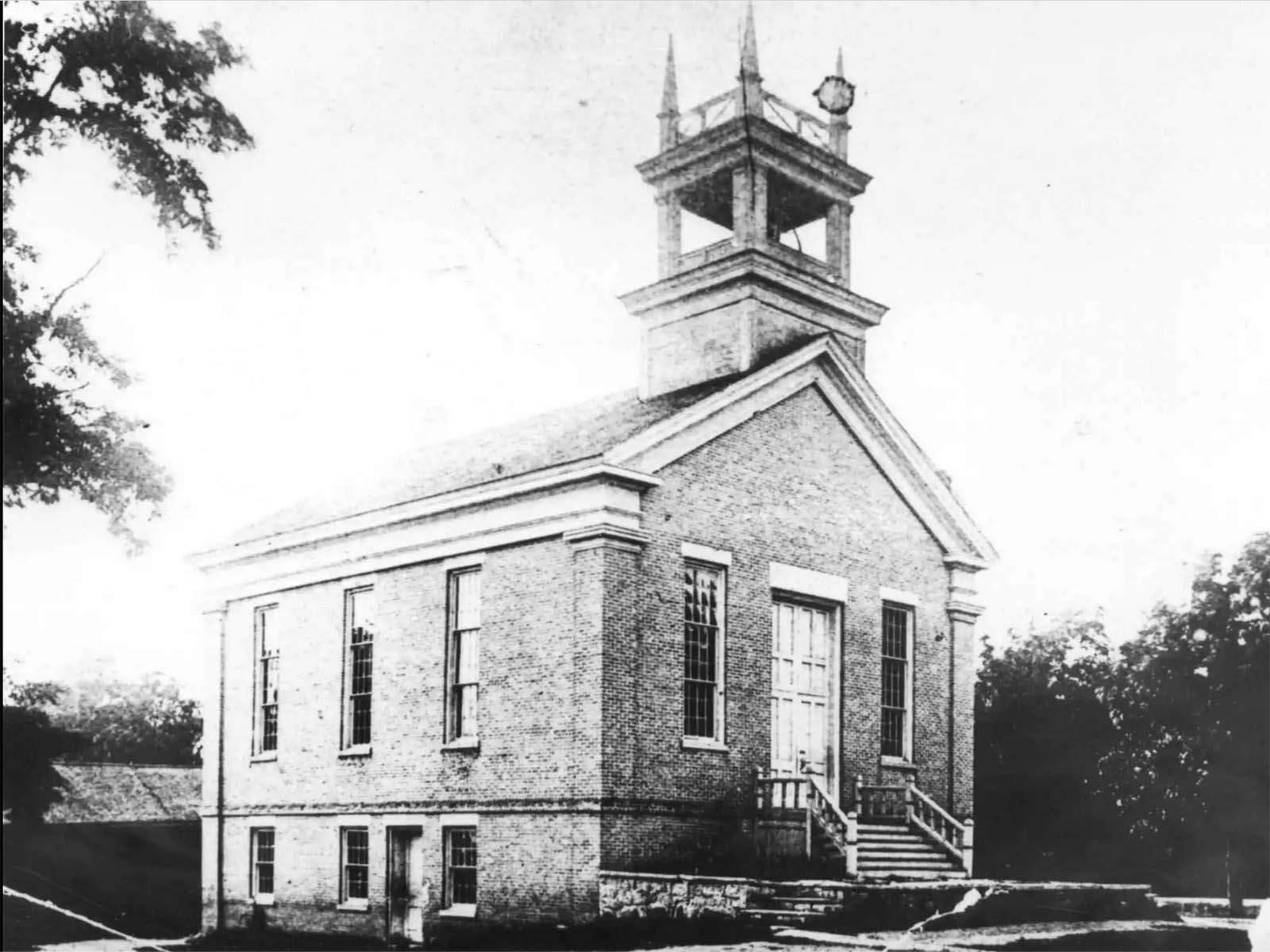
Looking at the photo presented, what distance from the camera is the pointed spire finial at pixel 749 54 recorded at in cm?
2542

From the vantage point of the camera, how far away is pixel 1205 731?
3472 cm

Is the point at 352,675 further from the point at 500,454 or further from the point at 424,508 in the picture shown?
the point at 500,454

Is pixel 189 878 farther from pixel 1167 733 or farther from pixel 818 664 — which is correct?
pixel 1167 733

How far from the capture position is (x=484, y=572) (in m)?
23.5

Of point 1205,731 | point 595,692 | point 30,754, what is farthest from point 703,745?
point 1205,731

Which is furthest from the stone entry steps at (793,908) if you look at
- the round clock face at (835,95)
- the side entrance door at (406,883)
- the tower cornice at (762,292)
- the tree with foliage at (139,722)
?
the tree with foliage at (139,722)

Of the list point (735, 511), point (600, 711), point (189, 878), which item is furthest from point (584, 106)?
point (189, 878)

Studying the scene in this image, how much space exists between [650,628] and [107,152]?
32.7 feet

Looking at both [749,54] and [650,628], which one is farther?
[749,54]

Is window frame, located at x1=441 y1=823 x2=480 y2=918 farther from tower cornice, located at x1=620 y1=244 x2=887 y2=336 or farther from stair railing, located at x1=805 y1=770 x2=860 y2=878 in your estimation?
tower cornice, located at x1=620 y1=244 x2=887 y2=336

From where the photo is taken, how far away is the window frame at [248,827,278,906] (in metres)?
27.6

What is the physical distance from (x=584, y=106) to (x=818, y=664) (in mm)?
10338

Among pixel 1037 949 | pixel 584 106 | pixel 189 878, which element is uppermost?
pixel 584 106

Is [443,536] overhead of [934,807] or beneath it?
overhead
